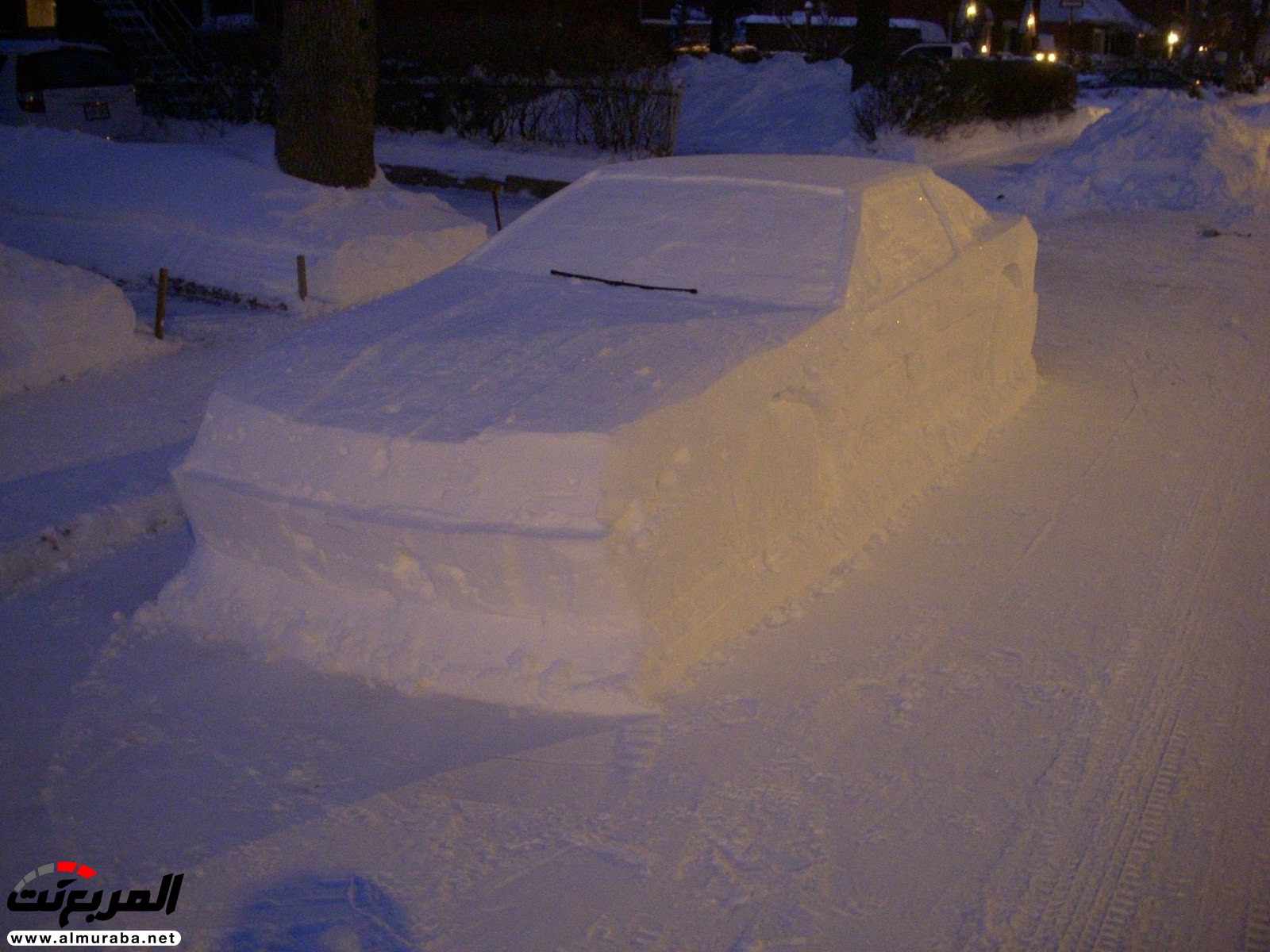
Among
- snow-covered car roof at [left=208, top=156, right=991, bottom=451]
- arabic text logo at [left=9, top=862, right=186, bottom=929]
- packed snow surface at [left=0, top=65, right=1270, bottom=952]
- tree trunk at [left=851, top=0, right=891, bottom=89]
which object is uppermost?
tree trunk at [left=851, top=0, right=891, bottom=89]

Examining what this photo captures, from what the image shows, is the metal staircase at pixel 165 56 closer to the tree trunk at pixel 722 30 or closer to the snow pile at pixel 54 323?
the snow pile at pixel 54 323

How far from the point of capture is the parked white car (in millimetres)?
14531

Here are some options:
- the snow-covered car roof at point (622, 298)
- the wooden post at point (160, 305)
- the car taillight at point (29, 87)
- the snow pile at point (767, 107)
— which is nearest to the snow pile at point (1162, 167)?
the snow pile at point (767, 107)

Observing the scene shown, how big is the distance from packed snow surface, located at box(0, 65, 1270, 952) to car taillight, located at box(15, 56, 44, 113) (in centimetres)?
1047

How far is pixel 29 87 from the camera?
47.8ft

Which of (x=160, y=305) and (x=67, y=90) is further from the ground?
(x=67, y=90)

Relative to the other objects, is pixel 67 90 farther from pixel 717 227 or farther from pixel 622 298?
pixel 622 298

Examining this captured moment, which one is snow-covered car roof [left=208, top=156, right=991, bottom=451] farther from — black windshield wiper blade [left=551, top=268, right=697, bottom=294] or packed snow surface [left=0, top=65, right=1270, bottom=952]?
packed snow surface [left=0, top=65, right=1270, bottom=952]

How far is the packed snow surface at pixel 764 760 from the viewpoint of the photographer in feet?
10.3

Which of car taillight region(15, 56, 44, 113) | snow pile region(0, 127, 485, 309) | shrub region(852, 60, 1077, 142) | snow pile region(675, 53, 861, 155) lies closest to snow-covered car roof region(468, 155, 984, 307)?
snow pile region(0, 127, 485, 309)

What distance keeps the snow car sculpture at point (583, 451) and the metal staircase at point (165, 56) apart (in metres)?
14.5

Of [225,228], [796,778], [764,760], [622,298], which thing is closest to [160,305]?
[225,228]

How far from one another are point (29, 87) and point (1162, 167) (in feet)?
45.4

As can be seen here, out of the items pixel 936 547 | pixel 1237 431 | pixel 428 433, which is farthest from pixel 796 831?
pixel 1237 431
